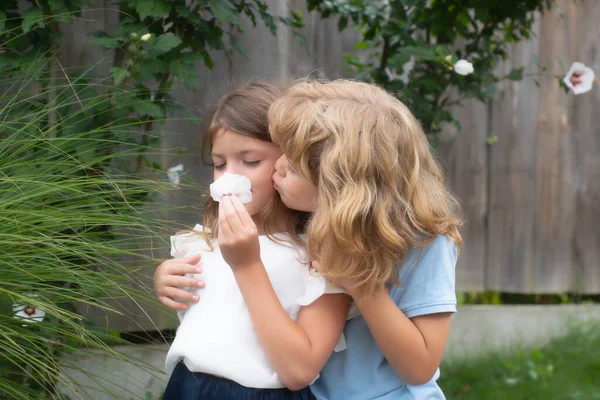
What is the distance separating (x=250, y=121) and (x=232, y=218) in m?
0.28

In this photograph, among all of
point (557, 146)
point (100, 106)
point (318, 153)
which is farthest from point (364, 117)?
point (557, 146)

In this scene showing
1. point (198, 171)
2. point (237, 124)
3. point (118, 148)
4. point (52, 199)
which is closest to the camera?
point (237, 124)

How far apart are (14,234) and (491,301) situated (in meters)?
2.63

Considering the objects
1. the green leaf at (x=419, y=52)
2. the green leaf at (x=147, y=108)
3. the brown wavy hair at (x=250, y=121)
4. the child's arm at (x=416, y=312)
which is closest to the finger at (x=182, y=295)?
the brown wavy hair at (x=250, y=121)

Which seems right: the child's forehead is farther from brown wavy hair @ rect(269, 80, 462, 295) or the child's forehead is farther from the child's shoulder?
the child's shoulder

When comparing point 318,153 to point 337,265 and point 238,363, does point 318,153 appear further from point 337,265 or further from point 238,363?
point 238,363

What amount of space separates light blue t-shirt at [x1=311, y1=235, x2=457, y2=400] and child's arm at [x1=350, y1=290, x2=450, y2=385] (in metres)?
0.03

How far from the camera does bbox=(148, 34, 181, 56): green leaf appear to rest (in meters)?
2.06

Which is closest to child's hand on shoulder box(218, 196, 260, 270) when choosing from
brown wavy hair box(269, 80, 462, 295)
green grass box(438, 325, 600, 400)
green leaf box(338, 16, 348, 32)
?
brown wavy hair box(269, 80, 462, 295)

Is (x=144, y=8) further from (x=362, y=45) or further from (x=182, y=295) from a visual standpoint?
(x=362, y=45)

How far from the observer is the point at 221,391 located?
1.42 metres

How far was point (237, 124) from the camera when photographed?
157 cm

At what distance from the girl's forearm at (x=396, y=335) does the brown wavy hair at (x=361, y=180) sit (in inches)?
1.2

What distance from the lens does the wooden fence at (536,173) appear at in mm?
3553
